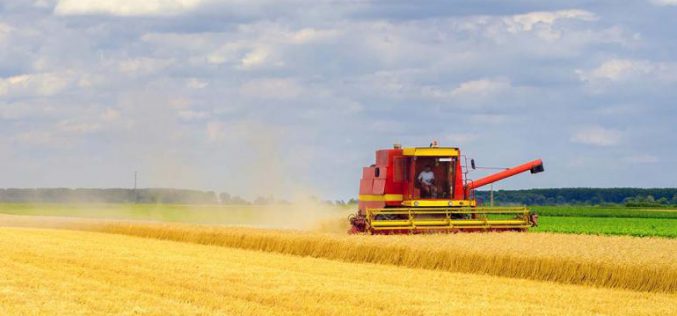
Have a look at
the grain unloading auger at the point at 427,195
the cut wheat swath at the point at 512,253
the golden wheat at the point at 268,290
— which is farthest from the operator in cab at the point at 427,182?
the golden wheat at the point at 268,290

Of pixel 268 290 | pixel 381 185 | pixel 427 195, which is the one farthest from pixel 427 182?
pixel 268 290

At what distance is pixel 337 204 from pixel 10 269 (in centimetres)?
2165

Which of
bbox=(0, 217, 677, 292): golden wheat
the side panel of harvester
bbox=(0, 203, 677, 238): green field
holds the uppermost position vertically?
the side panel of harvester

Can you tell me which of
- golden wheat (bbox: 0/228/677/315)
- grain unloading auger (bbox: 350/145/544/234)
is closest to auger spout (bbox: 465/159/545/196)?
grain unloading auger (bbox: 350/145/544/234)

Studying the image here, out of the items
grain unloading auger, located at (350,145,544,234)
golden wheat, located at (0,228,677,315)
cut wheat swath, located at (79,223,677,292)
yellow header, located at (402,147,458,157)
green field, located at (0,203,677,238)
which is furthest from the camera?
green field, located at (0,203,677,238)

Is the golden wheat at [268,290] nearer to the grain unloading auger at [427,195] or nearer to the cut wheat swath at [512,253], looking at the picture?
the cut wheat swath at [512,253]

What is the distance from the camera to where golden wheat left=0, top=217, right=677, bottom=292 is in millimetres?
17484

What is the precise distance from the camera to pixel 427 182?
28.7 m

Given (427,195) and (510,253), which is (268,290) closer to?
(510,253)

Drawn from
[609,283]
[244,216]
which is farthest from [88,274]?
[244,216]

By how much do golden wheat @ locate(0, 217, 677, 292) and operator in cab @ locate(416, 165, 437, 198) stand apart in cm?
411

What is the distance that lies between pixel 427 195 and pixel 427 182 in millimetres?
358

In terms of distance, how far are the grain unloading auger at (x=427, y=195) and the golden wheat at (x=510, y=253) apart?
2.26 metres

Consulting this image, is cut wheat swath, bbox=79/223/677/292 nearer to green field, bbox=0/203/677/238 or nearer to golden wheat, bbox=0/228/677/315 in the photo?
golden wheat, bbox=0/228/677/315
